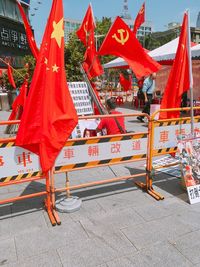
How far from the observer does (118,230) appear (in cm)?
333

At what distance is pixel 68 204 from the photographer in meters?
3.84

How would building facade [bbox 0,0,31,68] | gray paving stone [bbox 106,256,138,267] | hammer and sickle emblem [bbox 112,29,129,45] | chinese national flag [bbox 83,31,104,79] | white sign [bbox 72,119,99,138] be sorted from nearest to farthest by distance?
gray paving stone [bbox 106,256,138,267], hammer and sickle emblem [bbox 112,29,129,45], white sign [bbox 72,119,99,138], chinese national flag [bbox 83,31,104,79], building facade [bbox 0,0,31,68]

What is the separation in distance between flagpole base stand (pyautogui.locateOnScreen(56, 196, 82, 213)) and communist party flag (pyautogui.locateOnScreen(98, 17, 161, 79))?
87.8 inches

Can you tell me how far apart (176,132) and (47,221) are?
8.15 feet

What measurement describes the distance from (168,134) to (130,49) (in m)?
1.60

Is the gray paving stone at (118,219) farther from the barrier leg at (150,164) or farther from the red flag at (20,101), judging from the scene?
the red flag at (20,101)

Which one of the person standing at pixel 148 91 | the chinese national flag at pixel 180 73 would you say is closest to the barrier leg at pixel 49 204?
the chinese national flag at pixel 180 73

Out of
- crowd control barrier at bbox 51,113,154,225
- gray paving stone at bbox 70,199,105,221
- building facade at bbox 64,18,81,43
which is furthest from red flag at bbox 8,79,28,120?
building facade at bbox 64,18,81,43

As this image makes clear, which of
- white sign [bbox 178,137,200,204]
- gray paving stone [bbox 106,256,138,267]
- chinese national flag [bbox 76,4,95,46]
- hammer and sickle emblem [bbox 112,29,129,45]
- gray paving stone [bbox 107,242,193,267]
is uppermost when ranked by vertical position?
chinese national flag [bbox 76,4,95,46]

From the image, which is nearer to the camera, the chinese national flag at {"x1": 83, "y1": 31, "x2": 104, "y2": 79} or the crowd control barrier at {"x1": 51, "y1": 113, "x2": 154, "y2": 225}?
the crowd control barrier at {"x1": 51, "y1": 113, "x2": 154, "y2": 225}

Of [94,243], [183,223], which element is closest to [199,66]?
[183,223]

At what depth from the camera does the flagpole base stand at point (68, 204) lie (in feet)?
12.4

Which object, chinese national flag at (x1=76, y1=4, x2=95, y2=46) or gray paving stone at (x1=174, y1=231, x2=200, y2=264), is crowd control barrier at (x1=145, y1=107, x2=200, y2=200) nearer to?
gray paving stone at (x1=174, y1=231, x2=200, y2=264)

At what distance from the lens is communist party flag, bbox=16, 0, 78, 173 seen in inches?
123
